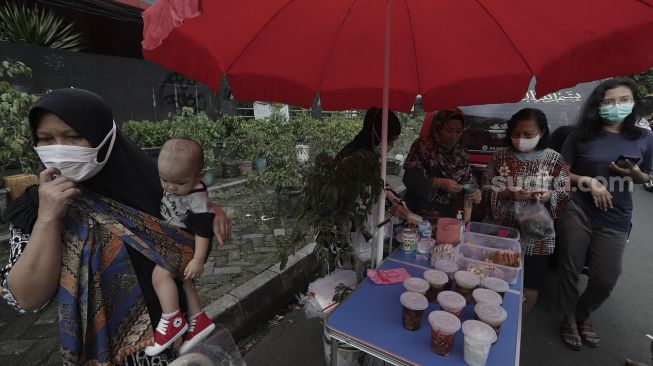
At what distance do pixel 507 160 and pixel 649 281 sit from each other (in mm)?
3147

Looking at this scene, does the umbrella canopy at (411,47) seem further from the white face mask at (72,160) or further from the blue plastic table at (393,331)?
the blue plastic table at (393,331)

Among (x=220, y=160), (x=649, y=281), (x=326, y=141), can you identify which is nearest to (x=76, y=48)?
(x=220, y=160)

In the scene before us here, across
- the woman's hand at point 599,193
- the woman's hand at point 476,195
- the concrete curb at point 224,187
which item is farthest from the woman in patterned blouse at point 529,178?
the concrete curb at point 224,187

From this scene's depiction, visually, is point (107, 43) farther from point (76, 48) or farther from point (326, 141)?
point (326, 141)

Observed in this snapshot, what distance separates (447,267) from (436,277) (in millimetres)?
202

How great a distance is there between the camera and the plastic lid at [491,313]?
133 cm

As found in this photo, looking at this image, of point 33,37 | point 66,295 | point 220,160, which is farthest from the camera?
point 220,160

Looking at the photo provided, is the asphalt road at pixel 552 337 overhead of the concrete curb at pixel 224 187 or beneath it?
beneath

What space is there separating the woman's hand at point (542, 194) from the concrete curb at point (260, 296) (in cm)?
239

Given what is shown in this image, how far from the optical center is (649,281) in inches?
147

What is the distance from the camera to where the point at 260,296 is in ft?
10.00

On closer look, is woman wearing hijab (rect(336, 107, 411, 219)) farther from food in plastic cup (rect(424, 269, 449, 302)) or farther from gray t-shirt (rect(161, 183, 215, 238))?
gray t-shirt (rect(161, 183, 215, 238))

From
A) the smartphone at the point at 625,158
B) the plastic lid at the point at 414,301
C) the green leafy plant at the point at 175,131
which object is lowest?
the plastic lid at the point at 414,301

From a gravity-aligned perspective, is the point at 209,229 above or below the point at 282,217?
above
